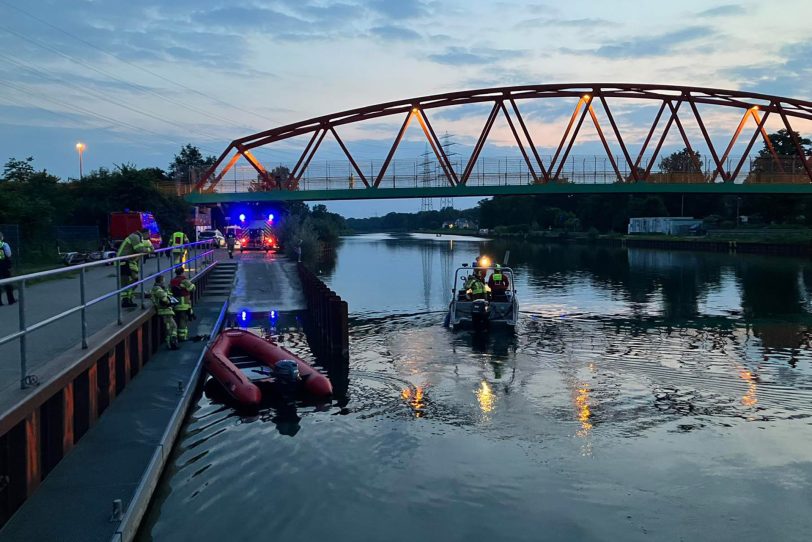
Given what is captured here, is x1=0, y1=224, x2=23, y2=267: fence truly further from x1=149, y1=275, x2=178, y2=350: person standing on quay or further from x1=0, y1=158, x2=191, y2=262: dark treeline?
x1=149, y1=275, x2=178, y2=350: person standing on quay

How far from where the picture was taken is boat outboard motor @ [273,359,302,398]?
53.7 feet

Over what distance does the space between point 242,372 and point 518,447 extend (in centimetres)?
755

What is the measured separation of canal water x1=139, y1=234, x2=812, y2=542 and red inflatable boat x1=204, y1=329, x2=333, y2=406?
1.77 ft

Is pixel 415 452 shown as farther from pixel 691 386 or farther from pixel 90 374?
pixel 691 386

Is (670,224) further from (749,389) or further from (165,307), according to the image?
(165,307)

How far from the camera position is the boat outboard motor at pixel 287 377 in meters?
16.4

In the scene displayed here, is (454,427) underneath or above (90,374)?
underneath

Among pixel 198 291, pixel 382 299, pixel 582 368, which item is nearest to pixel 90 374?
pixel 582 368

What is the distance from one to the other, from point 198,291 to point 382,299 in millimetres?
13429

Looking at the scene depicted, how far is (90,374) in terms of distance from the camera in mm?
11289

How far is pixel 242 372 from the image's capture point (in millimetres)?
17594

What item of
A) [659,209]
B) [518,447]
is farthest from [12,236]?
[659,209]

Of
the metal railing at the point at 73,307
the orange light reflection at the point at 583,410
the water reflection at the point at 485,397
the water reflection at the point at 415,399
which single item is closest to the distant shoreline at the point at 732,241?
the orange light reflection at the point at 583,410

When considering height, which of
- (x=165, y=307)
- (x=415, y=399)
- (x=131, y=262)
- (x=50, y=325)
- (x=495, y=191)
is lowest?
(x=415, y=399)
